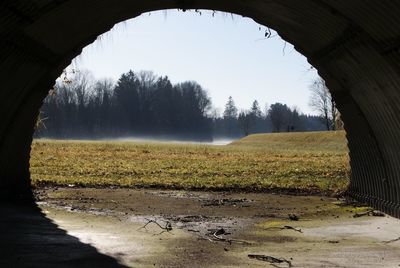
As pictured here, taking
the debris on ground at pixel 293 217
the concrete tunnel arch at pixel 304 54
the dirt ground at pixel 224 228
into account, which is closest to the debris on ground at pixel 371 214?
the dirt ground at pixel 224 228

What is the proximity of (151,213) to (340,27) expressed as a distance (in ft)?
16.5

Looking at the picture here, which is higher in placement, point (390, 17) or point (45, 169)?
point (390, 17)

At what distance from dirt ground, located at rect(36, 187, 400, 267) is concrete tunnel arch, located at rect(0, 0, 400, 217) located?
0.95 meters

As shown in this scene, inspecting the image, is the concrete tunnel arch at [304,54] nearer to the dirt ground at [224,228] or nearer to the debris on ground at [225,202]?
the dirt ground at [224,228]

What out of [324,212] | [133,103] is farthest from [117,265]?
[133,103]

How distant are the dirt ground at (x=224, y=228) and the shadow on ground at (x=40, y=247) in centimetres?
21

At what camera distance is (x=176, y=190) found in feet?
48.1

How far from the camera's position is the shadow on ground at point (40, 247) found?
656 centimetres

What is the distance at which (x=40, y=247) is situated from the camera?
743 cm

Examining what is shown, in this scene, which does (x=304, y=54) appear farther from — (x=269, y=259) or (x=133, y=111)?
(x=133, y=111)

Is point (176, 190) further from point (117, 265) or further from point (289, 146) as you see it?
point (289, 146)

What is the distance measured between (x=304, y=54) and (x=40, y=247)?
6361mm

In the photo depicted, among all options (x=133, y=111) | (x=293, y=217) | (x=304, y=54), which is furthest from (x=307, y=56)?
(x=133, y=111)

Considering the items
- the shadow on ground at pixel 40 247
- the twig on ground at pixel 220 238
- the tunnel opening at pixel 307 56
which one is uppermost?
the tunnel opening at pixel 307 56
